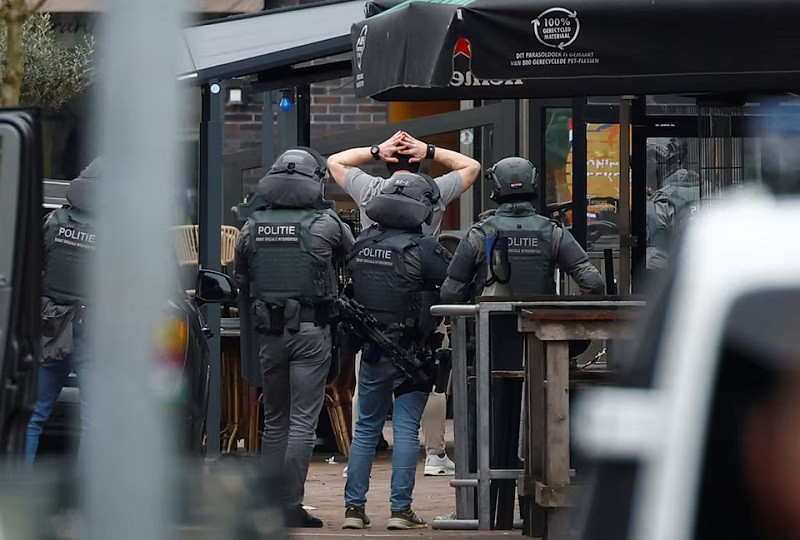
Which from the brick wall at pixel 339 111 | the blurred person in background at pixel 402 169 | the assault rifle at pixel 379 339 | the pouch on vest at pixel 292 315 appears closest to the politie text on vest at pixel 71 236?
the pouch on vest at pixel 292 315

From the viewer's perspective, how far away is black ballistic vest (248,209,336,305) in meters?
8.06

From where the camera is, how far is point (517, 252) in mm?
8328

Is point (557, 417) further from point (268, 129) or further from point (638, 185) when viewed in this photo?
point (268, 129)

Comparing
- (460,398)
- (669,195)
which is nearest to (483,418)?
(460,398)

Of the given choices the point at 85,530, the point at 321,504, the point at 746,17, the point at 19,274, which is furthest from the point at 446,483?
the point at 85,530

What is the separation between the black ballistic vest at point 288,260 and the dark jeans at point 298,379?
157 mm

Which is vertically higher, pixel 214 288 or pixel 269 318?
pixel 214 288

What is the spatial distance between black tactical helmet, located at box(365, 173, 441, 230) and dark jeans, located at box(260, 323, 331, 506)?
57 centimetres

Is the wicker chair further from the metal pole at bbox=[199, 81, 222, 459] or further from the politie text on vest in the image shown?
→ the politie text on vest

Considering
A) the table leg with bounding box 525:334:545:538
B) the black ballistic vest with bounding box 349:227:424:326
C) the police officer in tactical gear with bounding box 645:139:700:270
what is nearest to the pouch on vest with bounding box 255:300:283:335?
the black ballistic vest with bounding box 349:227:424:326

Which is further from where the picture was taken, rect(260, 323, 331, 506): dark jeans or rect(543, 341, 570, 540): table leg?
rect(260, 323, 331, 506): dark jeans

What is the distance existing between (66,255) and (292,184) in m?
1.05

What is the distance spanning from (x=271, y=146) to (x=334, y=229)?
610 centimetres

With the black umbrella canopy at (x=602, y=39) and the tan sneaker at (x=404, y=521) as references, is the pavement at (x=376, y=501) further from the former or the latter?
the black umbrella canopy at (x=602, y=39)
